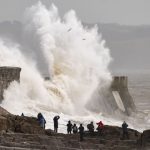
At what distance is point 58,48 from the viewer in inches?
1789

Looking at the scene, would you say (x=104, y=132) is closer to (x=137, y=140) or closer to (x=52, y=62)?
(x=137, y=140)

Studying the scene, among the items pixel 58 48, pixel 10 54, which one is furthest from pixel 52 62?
pixel 10 54

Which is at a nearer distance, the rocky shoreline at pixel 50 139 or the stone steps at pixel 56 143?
the stone steps at pixel 56 143

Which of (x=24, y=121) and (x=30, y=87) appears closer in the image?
(x=24, y=121)

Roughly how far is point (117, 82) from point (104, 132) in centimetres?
2353

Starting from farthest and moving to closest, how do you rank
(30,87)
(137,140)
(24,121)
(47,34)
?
(47,34), (30,87), (24,121), (137,140)

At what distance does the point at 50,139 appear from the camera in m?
17.1

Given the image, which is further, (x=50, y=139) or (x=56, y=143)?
(x=50, y=139)

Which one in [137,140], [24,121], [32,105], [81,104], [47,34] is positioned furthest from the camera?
[47,34]

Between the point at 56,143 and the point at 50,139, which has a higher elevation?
the point at 50,139

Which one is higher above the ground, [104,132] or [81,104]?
[81,104]

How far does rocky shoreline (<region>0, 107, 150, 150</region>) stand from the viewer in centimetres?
1636

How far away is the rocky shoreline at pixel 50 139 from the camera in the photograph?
53.7 ft

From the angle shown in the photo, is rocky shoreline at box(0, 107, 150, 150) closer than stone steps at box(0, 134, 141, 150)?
No
